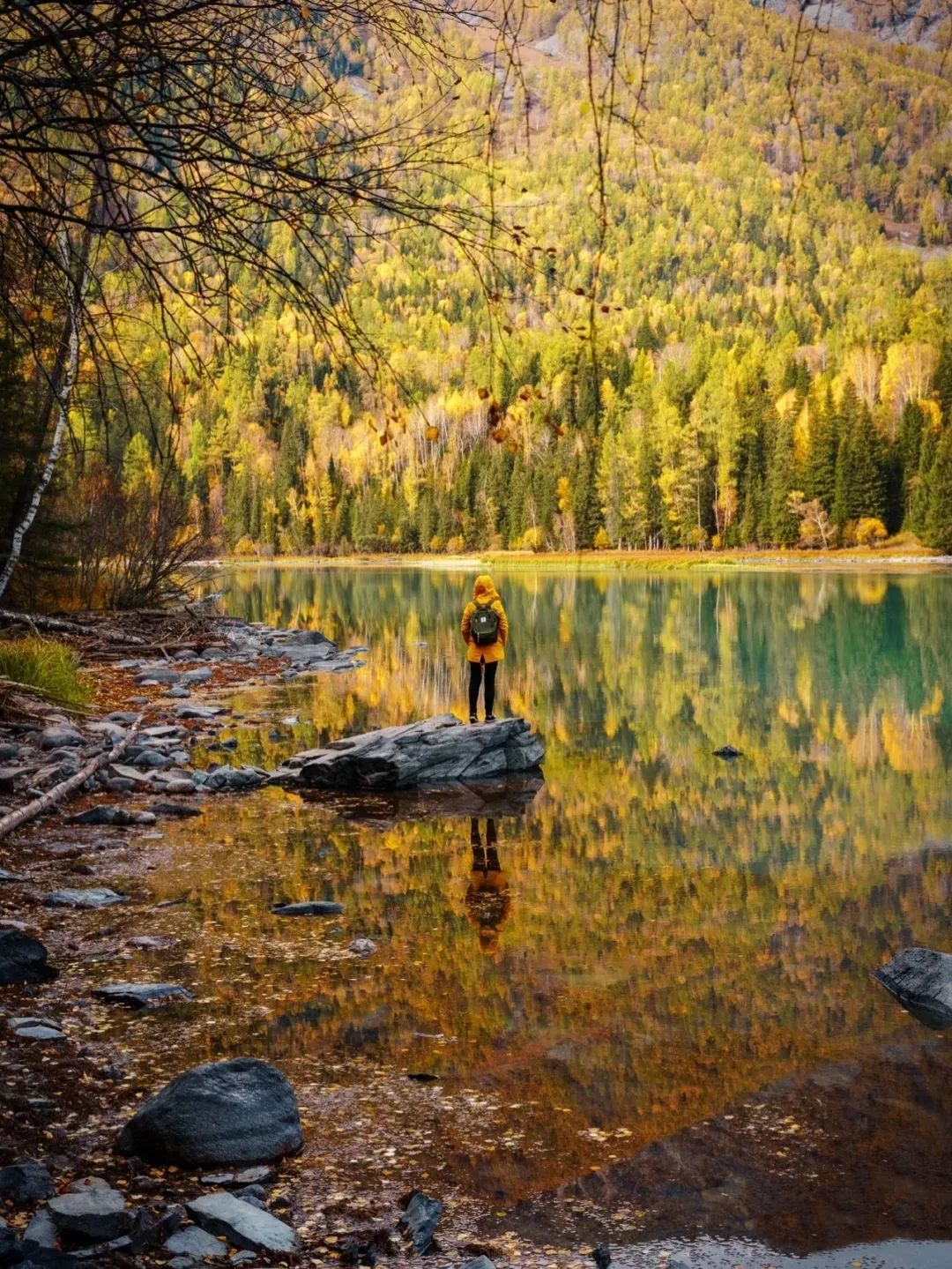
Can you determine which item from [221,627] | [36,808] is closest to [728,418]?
[221,627]

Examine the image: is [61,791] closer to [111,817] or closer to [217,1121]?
[111,817]

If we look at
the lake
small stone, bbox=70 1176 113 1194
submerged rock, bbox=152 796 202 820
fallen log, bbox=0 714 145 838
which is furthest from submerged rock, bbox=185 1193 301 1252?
submerged rock, bbox=152 796 202 820

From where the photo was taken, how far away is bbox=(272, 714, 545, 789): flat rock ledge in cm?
1232

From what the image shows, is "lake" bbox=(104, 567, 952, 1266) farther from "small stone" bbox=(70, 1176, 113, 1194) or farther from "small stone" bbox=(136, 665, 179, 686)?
"small stone" bbox=(136, 665, 179, 686)

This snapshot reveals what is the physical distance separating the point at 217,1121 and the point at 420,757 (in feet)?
26.8

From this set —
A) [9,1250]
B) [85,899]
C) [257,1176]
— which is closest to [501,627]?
[85,899]

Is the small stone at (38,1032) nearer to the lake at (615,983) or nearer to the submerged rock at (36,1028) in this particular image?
the submerged rock at (36,1028)

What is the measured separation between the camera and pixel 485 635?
1489 centimetres

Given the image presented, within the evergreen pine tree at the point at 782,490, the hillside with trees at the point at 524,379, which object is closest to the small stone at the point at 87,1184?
the hillside with trees at the point at 524,379

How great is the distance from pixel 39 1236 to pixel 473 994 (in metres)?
2.96

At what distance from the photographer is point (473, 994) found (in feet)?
20.9

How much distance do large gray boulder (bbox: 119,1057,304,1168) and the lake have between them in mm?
184

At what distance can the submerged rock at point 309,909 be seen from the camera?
25.4 ft

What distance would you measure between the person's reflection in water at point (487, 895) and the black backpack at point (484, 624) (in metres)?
4.91
